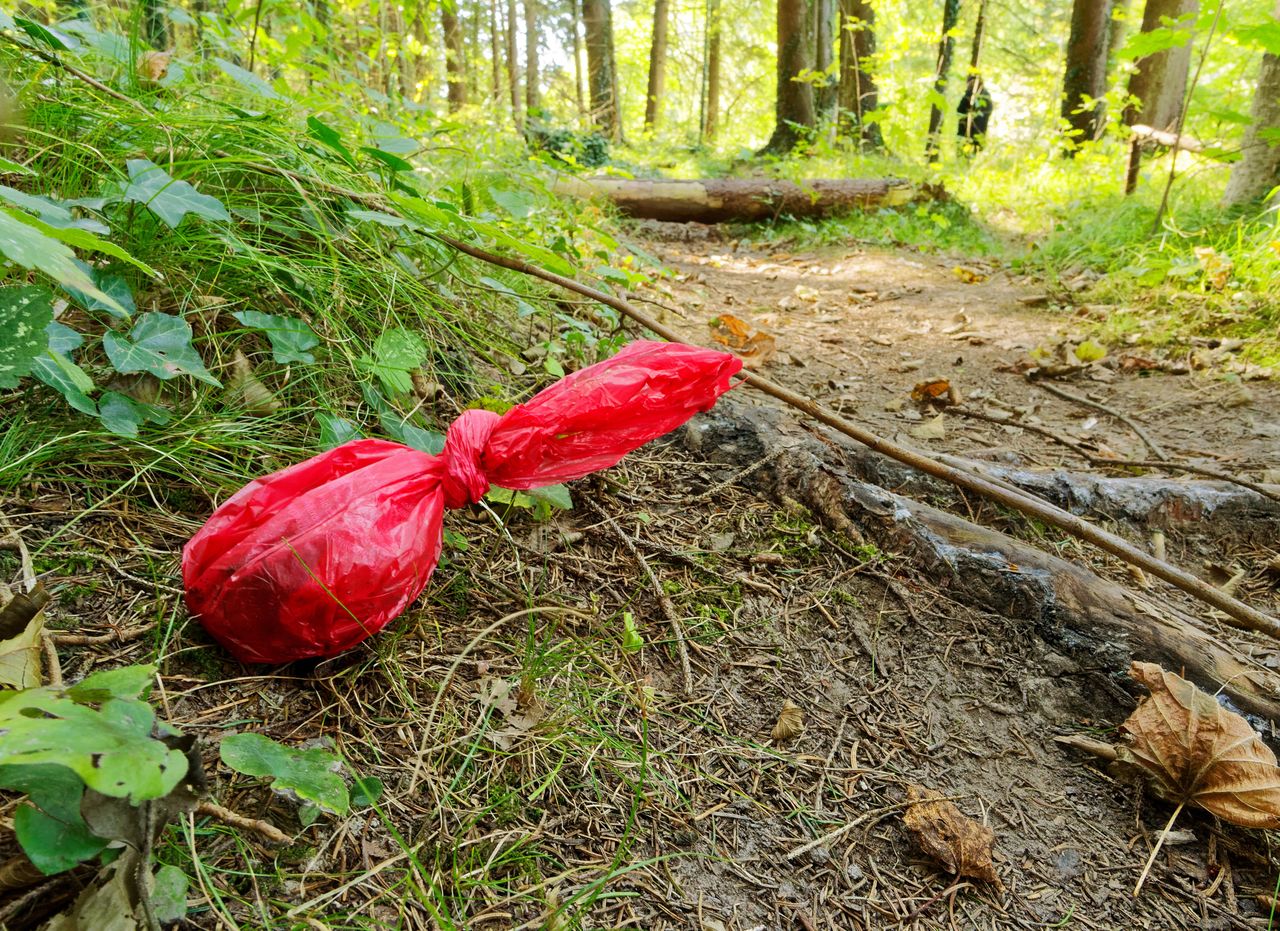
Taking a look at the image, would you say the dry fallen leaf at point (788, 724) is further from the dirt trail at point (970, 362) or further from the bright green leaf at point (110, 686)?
the dirt trail at point (970, 362)

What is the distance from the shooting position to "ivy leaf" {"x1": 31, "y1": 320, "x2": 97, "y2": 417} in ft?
3.33

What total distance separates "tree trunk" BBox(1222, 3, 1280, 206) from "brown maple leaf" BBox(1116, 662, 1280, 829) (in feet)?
12.2

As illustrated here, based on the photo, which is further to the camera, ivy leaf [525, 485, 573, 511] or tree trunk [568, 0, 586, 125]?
tree trunk [568, 0, 586, 125]

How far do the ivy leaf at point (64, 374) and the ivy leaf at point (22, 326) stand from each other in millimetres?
49

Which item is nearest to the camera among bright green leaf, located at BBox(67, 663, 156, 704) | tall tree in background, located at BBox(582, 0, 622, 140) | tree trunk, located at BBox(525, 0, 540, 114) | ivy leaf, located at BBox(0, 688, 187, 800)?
ivy leaf, located at BBox(0, 688, 187, 800)

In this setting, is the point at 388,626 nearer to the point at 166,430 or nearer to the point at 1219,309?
the point at 166,430

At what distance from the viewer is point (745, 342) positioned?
2.72 metres

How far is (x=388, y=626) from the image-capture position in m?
1.12

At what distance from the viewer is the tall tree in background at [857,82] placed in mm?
8602

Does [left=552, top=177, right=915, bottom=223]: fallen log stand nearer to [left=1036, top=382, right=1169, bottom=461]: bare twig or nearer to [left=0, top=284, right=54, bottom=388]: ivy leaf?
[left=1036, top=382, right=1169, bottom=461]: bare twig

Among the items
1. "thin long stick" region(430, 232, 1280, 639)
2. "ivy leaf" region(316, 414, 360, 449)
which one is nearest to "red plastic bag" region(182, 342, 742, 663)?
"ivy leaf" region(316, 414, 360, 449)

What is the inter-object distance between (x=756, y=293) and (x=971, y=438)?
84.3 inches

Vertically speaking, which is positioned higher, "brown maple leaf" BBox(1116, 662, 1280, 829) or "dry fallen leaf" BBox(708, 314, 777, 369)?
"dry fallen leaf" BBox(708, 314, 777, 369)

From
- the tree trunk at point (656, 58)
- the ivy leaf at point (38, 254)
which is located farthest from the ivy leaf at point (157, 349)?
the tree trunk at point (656, 58)
